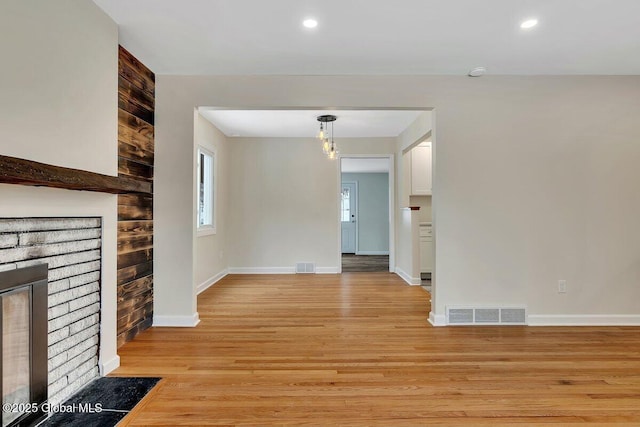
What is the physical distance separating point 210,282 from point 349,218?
549 cm

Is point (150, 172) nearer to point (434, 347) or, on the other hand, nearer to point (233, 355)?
point (233, 355)

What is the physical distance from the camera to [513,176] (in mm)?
3400

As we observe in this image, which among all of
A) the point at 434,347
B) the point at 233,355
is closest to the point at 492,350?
the point at 434,347

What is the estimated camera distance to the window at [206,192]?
16.8ft

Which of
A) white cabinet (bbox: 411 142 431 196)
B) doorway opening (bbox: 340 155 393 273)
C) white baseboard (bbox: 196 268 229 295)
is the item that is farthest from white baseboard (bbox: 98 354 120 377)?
doorway opening (bbox: 340 155 393 273)

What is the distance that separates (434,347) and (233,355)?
1.60m

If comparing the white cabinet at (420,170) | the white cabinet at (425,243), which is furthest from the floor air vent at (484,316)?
the white cabinet at (420,170)

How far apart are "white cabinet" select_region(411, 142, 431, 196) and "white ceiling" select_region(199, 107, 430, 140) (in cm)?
48

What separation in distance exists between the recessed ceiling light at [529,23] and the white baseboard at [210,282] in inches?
176

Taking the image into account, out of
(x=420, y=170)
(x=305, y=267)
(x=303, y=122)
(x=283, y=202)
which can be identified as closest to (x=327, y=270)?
(x=305, y=267)

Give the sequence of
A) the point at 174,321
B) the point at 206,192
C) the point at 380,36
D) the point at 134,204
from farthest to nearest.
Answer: the point at 206,192, the point at 174,321, the point at 134,204, the point at 380,36

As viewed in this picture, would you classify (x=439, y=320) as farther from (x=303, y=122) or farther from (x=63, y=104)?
(x=63, y=104)

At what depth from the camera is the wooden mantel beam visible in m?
1.42

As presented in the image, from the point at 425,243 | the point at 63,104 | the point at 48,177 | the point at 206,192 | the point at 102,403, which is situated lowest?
the point at 102,403
